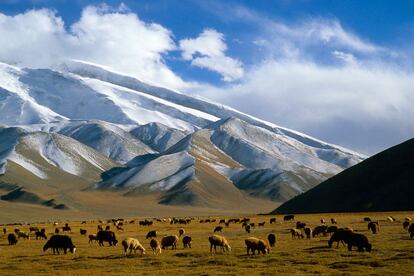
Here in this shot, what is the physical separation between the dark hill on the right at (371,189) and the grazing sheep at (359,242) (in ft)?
379

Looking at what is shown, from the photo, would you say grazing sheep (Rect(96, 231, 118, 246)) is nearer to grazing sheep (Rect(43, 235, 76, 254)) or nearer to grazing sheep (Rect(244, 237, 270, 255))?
grazing sheep (Rect(43, 235, 76, 254))

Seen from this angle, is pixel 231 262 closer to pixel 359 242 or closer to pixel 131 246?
pixel 359 242

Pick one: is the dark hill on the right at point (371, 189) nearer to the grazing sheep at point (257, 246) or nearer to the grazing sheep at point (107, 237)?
the grazing sheep at point (107, 237)

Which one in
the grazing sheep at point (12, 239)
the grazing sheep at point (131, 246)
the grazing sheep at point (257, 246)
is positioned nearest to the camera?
the grazing sheep at point (257, 246)

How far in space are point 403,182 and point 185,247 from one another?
130m

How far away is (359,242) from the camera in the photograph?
132 feet

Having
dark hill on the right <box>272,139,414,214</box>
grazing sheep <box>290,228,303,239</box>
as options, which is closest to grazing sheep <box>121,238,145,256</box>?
grazing sheep <box>290,228,303,239</box>

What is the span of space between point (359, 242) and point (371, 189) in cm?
13719

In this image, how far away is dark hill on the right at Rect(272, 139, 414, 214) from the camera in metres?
158

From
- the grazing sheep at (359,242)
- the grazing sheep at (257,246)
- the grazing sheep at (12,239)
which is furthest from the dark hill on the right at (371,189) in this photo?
the grazing sheep at (257,246)

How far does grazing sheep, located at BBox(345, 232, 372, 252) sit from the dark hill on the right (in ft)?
379

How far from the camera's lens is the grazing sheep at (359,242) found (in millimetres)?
39844

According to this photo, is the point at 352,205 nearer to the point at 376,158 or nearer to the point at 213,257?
the point at 376,158

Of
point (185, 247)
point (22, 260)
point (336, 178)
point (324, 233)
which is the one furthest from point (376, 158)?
point (22, 260)
